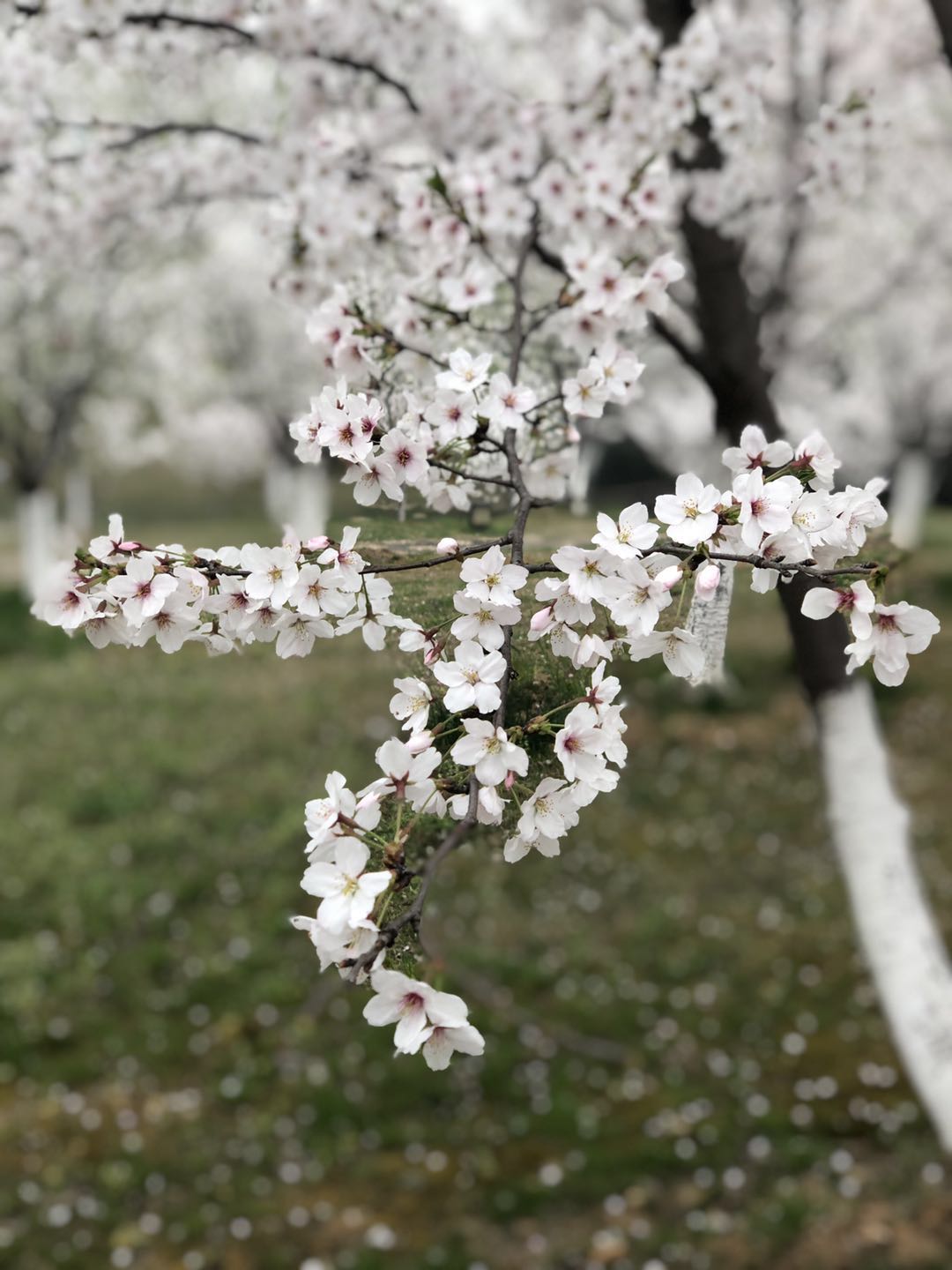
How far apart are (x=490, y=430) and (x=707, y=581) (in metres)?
0.74

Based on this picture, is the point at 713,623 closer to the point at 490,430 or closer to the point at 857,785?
the point at 490,430

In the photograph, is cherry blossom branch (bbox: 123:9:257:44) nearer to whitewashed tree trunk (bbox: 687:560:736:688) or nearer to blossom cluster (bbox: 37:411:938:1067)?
blossom cluster (bbox: 37:411:938:1067)

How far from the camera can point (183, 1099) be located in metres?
5.06

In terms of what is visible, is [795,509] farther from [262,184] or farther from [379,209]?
[262,184]

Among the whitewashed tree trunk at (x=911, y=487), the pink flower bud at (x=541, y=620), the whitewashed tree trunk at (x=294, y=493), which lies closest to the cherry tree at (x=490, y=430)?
the pink flower bud at (x=541, y=620)

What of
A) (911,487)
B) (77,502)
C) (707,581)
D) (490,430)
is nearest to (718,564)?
(707,581)

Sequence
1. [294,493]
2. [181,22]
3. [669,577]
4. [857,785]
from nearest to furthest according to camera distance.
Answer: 1. [669,577]
2. [181,22]
3. [857,785]
4. [294,493]

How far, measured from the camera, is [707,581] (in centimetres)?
146

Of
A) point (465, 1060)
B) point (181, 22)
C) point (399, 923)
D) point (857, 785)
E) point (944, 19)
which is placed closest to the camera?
point (399, 923)

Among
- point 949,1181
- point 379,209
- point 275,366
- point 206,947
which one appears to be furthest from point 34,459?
point 949,1181

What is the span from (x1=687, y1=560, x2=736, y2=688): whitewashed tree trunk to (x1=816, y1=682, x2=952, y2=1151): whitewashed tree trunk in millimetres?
1955

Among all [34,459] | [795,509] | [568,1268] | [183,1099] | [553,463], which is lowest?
[568,1268]

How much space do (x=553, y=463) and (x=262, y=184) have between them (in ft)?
8.42

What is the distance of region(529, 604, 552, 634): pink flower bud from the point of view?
5.12 ft
